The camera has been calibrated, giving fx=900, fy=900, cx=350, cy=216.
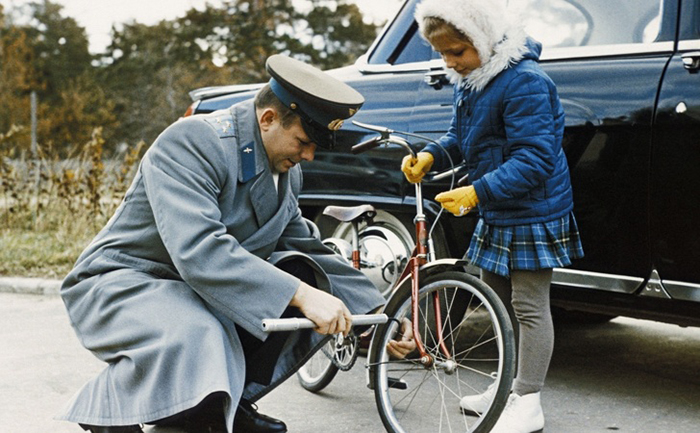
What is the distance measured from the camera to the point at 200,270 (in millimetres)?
2840

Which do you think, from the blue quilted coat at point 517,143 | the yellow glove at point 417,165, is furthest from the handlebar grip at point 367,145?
the blue quilted coat at point 517,143

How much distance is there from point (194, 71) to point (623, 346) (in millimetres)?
29704

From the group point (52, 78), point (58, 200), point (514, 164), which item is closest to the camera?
point (514, 164)

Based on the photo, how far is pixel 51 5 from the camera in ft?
145

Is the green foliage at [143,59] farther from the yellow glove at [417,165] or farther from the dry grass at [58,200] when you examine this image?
the yellow glove at [417,165]

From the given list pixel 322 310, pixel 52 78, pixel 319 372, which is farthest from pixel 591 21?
pixel 52 78

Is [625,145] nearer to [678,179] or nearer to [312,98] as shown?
[678,179]

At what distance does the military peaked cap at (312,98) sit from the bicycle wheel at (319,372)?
1.37 m

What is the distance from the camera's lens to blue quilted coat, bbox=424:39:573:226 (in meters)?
3.27

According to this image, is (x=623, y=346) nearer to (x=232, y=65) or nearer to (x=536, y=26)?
(x=536, y=26)

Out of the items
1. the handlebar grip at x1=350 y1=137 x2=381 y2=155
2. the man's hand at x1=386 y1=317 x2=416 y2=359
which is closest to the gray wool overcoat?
the man's hand at x1=386 y1=317 x2=416 y2=359

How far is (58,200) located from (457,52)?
24.1ft

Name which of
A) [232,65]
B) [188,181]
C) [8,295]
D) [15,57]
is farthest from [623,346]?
[15,57]

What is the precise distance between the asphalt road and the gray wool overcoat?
888 millimetres
